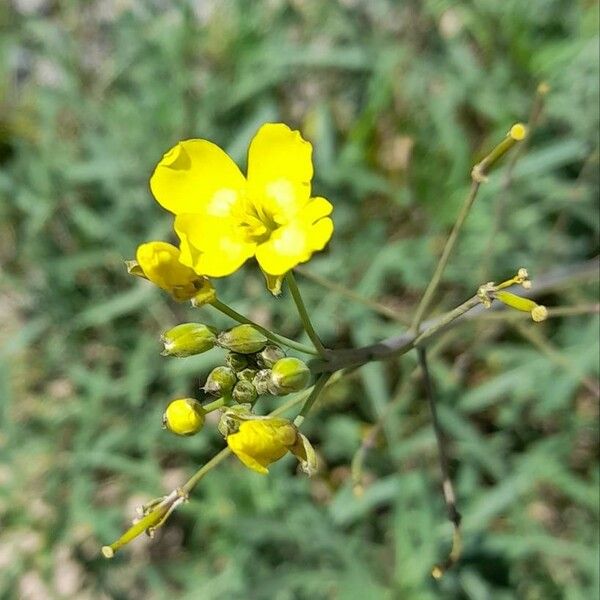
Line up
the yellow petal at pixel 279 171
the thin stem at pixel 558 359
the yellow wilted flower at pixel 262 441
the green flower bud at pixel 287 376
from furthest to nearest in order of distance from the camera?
the thin stem at pixel 558 359
the yellow petal at pixel 279 171
the green flower bud at pixel 287 376
the yellow wilted flower at pixel 262 441

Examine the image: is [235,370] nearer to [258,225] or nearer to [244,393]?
[244,393]

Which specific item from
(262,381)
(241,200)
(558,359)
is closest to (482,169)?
(241,200)

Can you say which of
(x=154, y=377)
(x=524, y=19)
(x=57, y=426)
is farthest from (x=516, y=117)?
(x=57, y=426)

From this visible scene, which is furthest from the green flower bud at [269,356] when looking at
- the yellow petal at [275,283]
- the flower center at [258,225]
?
the flower center at [258,225]

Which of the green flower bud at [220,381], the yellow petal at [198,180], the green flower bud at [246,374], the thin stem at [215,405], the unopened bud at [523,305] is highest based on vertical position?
the yellow petal at [198,180]

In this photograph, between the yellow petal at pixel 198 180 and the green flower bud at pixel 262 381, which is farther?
the yellow petal at pixel 198 180

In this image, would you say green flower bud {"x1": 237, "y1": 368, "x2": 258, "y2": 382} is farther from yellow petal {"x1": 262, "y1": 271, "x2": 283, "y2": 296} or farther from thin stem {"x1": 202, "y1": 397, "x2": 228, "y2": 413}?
yellow petal {"x1": 262, "y1": 271, "x2": 283, "y2": 296}

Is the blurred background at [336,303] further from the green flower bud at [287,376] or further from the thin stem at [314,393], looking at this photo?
the green flower bud at [287,376]
